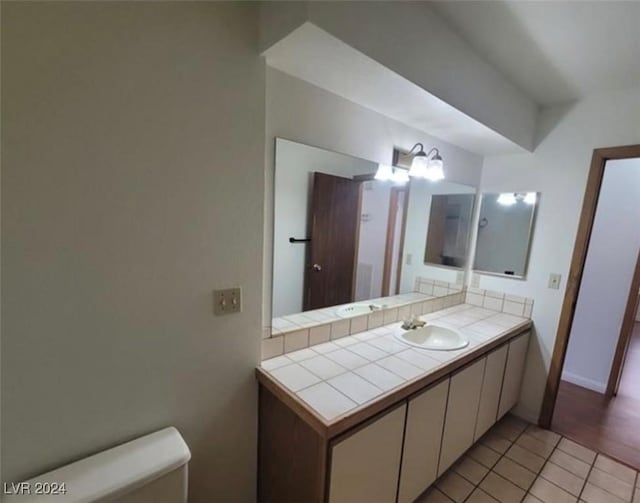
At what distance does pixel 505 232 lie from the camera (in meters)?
2.42

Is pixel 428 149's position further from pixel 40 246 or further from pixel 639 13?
pixel 40 246

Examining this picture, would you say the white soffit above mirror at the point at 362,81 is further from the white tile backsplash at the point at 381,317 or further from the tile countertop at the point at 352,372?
the tile countertop at the point at 352,372

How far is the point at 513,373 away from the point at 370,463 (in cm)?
161

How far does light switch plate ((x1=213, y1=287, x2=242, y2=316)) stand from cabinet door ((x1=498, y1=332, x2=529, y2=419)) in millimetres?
1912

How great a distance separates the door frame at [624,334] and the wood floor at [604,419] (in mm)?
133

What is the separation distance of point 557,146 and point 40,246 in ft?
9.68

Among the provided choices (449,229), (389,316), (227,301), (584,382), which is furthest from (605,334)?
(227,301)

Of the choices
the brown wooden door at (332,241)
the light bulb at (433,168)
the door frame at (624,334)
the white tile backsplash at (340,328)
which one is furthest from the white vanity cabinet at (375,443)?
the door frame at (624,334)

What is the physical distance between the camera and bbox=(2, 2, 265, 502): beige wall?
77cm

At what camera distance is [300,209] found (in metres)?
1.53

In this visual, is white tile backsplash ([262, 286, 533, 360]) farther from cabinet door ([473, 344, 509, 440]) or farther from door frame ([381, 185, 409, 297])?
cabinet door ([473, 344, 509, 440])

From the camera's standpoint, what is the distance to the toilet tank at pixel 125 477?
80 cm

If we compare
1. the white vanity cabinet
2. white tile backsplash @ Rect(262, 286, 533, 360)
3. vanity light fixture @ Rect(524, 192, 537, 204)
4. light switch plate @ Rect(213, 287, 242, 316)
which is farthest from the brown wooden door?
vanity light fixture @ Rect(524, 192, 537, 204)

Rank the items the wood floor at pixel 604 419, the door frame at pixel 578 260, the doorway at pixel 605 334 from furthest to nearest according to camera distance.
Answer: the doorway at pixel 605 334 < the wood floor at pixel 604 419 < the door frame at pixel 578 260
